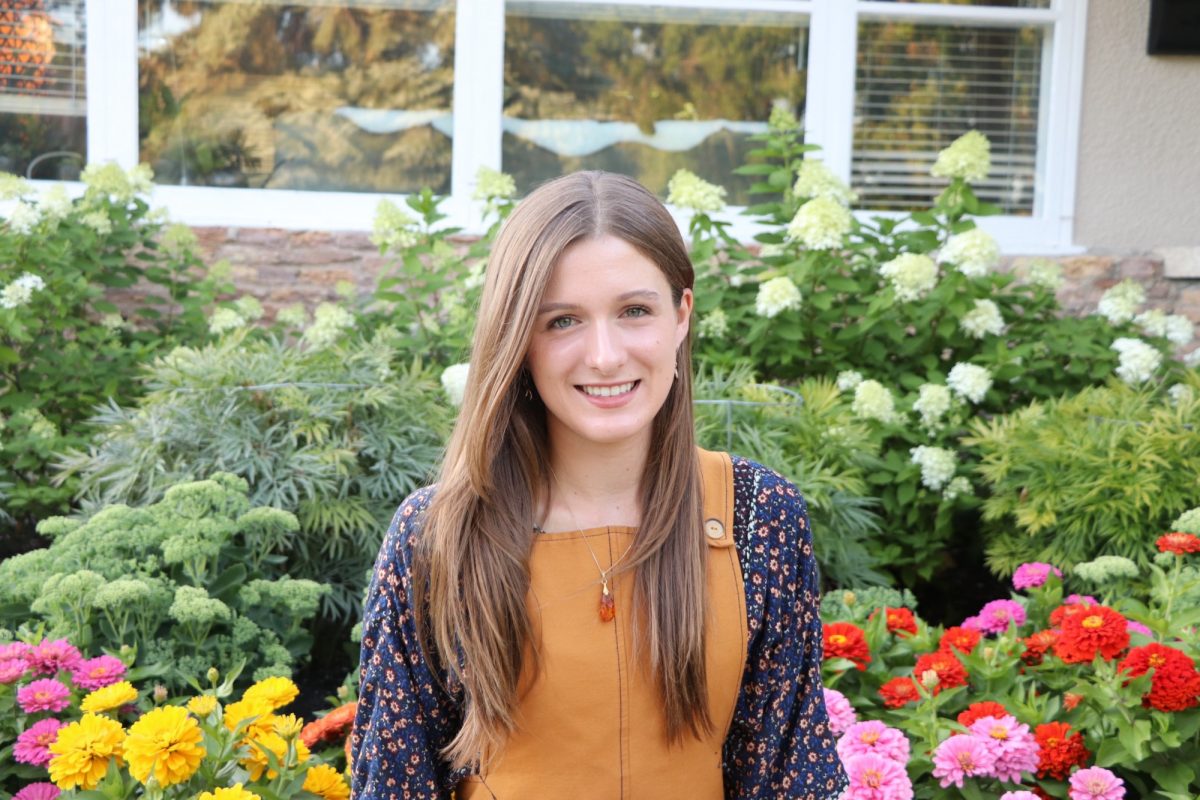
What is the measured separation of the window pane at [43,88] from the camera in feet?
17.3

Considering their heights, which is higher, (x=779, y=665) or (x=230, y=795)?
(x=779, y=665)

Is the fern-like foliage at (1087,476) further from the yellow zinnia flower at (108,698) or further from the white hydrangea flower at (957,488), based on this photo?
the yellow zinnia flower at (108,698)

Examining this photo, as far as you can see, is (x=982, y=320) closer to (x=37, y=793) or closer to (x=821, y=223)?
(x=821, y=223)

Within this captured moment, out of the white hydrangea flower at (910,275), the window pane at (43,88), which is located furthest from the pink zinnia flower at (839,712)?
the window pane at (43,88)

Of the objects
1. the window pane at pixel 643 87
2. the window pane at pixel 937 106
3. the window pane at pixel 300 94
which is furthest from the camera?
the window pane at pixel 937 106

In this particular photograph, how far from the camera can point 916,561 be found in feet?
12.6

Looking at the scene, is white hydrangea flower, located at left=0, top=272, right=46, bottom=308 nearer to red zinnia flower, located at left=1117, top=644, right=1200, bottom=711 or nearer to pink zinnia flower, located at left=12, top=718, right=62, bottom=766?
pink zinnia flower, located at left=12, top=718, right=62, bottom=766

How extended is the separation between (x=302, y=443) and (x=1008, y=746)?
206cm

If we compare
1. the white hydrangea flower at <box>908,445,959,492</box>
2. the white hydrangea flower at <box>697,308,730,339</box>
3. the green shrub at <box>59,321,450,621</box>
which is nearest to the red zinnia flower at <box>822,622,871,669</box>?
the green shrub at <box>59,321,450,621</box>

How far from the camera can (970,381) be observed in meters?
3.92

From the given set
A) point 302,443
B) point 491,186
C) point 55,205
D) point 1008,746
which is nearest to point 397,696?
point 1008,746

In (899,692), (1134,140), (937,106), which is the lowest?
(899,692)

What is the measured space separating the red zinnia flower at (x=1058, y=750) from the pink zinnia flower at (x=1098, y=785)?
0.27 ft

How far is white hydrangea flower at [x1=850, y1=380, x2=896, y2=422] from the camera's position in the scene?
3.75 meters
